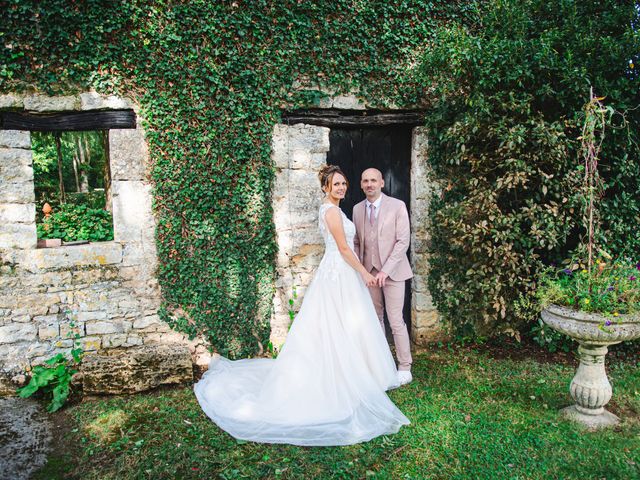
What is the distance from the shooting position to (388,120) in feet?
16.5

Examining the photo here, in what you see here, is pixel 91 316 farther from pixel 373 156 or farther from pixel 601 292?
pixel 601 292

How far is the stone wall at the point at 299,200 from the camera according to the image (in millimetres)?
4777

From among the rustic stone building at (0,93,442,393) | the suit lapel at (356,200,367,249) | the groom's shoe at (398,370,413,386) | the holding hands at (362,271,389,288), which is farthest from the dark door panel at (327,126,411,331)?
the groom's shoe at (398,370,413,386)

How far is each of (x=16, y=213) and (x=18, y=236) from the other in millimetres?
221

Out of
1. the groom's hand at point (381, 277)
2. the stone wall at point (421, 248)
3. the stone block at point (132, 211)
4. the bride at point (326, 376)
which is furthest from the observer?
the stone wall at point (421, 248)

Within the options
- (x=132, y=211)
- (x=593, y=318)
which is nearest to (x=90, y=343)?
(x=132, y=211)

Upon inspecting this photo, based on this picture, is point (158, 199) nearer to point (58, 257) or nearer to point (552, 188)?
point (58, 257)

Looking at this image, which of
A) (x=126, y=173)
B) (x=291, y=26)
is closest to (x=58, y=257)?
(x=126, y=173)

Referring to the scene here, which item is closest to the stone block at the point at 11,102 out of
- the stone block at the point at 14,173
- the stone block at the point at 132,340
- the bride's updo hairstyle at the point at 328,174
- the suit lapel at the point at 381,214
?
the stone block at the point at 14,173

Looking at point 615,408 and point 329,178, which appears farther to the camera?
point 329,178

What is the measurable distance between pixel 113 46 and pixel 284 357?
131 inches

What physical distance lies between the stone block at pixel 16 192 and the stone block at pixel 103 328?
134 cm

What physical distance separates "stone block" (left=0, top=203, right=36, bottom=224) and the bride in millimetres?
2294

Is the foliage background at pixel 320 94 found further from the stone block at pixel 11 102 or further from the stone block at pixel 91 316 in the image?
the stone block at pixel 91 316
